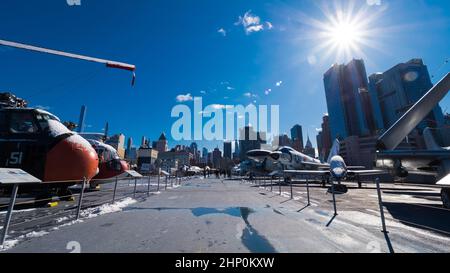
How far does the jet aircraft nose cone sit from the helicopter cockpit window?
5.03 feet

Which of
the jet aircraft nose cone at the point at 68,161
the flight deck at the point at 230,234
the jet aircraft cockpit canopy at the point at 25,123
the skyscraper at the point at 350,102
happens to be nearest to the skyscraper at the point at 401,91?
the skyscraper at the point at 350,102

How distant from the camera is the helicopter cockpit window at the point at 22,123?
8117 mm

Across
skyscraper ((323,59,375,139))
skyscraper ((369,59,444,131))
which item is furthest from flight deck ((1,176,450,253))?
skyscraper ((323,59,375,139))

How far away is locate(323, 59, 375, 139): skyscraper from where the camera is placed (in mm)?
138500

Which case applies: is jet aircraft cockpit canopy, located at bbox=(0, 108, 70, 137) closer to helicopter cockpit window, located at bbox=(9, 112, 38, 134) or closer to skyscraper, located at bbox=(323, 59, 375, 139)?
helicopter cockpit window, located at bbox=(9, 112, 38, 134)

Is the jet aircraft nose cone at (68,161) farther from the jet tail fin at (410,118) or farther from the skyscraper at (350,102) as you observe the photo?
the skyscraper at (350,102)

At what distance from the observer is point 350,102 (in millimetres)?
142500

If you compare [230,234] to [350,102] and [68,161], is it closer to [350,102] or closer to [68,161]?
[68,161]

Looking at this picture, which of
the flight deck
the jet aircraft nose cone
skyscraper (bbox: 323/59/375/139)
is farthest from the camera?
skyscraper (bbox: 323/59/375/139)

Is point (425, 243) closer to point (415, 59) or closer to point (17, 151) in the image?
point (17, 151)

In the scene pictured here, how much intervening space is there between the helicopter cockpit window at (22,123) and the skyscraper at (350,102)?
528 ft

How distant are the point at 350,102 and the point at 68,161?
171 meters

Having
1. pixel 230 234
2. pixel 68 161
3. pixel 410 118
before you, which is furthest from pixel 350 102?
pixel 68 161
